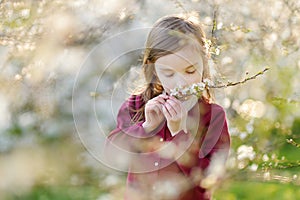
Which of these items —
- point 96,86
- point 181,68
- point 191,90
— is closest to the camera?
point 191,90

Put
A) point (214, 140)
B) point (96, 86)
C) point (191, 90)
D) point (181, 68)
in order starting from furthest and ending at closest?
point (96, 86), point (214, 140), point (181, 68), point (191, 90)

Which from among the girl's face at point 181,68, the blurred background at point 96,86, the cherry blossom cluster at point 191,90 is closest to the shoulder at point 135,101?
the girl's face at point 181,68

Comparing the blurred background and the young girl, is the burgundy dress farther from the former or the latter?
the blurred background

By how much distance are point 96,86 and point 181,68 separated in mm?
1734

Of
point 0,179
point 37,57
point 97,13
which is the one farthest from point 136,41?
point 0,179

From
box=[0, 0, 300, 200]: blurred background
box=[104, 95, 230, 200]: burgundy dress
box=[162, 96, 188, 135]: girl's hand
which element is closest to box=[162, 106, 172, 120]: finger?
box=[162, 96, 188, 135]: girl's hand

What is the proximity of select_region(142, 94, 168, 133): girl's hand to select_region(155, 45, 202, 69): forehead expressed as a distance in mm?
70

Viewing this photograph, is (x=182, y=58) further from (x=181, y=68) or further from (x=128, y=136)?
(x=128, y=136)

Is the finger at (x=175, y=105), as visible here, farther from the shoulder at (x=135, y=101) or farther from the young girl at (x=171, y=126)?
the shoulder at (x=135, y=101)

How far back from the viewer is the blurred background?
2697 mm

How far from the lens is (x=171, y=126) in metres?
1.32

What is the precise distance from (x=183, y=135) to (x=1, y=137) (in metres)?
1.69

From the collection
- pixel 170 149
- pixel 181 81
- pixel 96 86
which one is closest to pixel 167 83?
pixel 181 81

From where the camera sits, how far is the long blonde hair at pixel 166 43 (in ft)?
4.39
